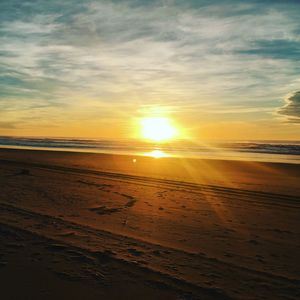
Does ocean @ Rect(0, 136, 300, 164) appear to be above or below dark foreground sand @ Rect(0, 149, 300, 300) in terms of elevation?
above

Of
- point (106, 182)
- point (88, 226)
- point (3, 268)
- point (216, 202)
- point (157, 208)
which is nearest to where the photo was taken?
point (3, 268)

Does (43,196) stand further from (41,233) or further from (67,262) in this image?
(67,262)

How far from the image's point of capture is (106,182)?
48.3 feet

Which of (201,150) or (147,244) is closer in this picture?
(147,244)

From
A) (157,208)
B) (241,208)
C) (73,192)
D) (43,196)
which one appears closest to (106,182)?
(73,192)

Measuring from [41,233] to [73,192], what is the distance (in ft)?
16.3

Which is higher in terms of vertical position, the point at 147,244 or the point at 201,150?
the point at 201,150

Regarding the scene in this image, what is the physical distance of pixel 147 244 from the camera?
677 cm

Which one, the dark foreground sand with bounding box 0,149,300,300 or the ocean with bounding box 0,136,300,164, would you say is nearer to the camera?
the dark foreground sand with bounding box 0,149,300,300

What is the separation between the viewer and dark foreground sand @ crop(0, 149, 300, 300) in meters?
4.98

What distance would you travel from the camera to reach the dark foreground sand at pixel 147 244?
498 centimetres

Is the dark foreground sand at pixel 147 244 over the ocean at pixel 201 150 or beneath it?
beneath

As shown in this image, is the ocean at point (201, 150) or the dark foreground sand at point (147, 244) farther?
the ocean at point (201, 150)

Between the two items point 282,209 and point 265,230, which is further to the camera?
point 282,209
